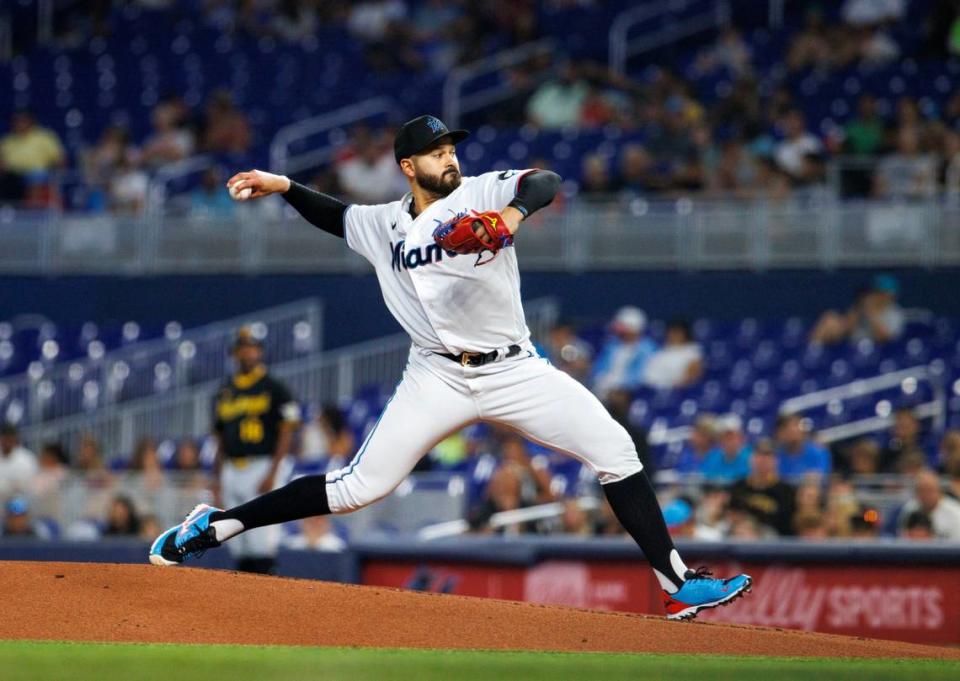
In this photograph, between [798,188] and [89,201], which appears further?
Answer: [89,201]

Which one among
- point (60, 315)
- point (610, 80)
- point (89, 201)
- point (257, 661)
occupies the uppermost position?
point (610, 80)

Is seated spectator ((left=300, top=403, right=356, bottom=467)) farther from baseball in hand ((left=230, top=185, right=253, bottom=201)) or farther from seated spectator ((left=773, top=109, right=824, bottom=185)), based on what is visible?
baseball in hand ((left=230, top=185, right=253, bottom=201))

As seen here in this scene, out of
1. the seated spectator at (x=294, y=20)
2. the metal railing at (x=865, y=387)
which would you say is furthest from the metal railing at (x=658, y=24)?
the metal railing at (x=865, y=387)

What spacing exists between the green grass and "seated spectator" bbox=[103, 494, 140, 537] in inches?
280

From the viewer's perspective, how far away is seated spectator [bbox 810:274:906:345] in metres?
14.4

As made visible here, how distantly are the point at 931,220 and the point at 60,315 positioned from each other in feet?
29.2

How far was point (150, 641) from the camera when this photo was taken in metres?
5.79

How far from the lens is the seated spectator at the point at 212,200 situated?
16.9m

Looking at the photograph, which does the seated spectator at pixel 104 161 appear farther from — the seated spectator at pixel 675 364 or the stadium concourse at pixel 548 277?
the seated spectator at pixel 675 364

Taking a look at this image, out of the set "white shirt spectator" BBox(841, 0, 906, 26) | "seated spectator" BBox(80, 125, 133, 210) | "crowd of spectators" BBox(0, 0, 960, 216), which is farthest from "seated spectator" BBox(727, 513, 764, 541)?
"seated spectator" BBox(80, 125, 133, 210)

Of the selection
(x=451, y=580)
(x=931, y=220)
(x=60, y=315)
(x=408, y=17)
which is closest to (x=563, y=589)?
(x=451, y=580)

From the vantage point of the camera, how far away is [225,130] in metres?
19.0

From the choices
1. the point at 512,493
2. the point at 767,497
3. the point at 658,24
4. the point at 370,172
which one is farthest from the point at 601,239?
the point at 767,497

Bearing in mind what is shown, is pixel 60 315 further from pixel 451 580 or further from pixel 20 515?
pixel 451 580
